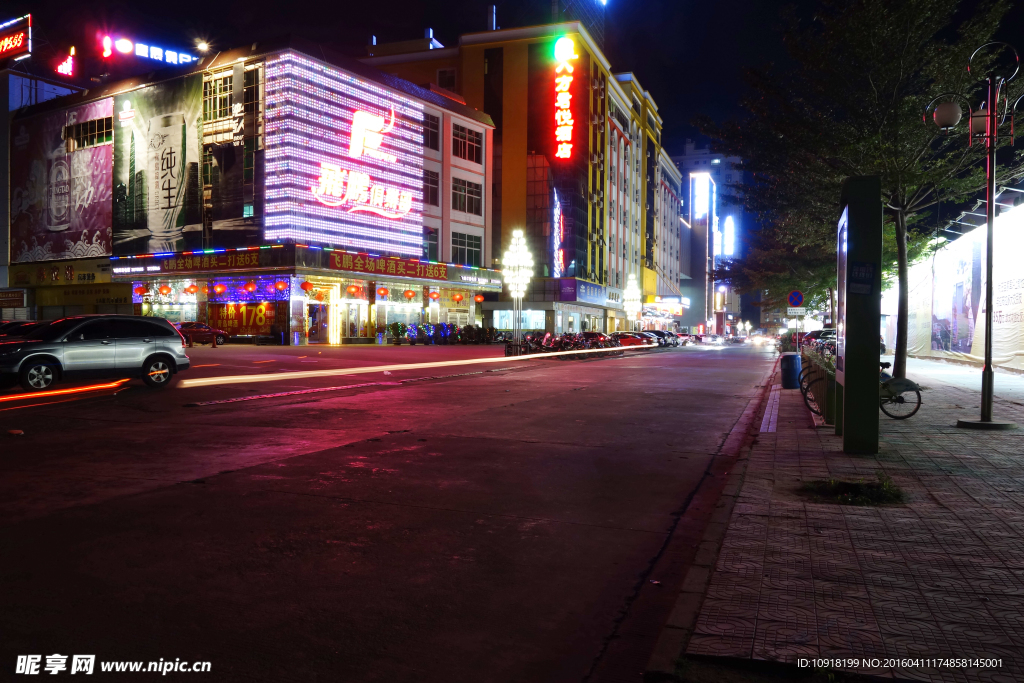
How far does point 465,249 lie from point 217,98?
21485 millimetres

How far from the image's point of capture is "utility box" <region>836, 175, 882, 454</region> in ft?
29.5

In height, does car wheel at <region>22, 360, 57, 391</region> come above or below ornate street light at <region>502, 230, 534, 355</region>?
below

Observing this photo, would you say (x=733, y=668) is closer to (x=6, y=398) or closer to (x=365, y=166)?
(x=6, y=398)

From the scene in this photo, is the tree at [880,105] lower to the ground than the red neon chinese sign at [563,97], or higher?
lower

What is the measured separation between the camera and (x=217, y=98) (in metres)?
42.8

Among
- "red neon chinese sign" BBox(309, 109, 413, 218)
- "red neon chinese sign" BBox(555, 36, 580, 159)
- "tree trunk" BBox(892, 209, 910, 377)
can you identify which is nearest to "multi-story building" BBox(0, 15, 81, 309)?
"red neon chinese sign" BBox(309, 109, 413, 218)

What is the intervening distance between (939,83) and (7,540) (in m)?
18.0

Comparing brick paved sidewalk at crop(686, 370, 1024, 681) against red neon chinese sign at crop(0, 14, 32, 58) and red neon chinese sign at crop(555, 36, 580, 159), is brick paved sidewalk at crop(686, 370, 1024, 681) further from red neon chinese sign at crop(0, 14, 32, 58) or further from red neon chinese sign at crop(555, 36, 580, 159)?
red neon chinese sign at crop(0, 14, 32, 58)

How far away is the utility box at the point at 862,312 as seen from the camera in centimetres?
899

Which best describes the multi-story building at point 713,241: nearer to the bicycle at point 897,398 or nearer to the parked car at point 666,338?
the parked car at point 666,338

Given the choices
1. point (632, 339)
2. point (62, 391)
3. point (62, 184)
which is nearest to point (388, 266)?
point (632, 339)

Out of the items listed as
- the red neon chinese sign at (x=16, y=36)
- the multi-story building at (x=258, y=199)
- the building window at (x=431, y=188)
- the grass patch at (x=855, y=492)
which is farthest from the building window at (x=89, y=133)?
the grass patch at (x=855, y=492)

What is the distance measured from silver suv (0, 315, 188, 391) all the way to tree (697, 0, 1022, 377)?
16.1 meters

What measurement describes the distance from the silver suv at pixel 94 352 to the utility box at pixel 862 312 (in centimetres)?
1528
